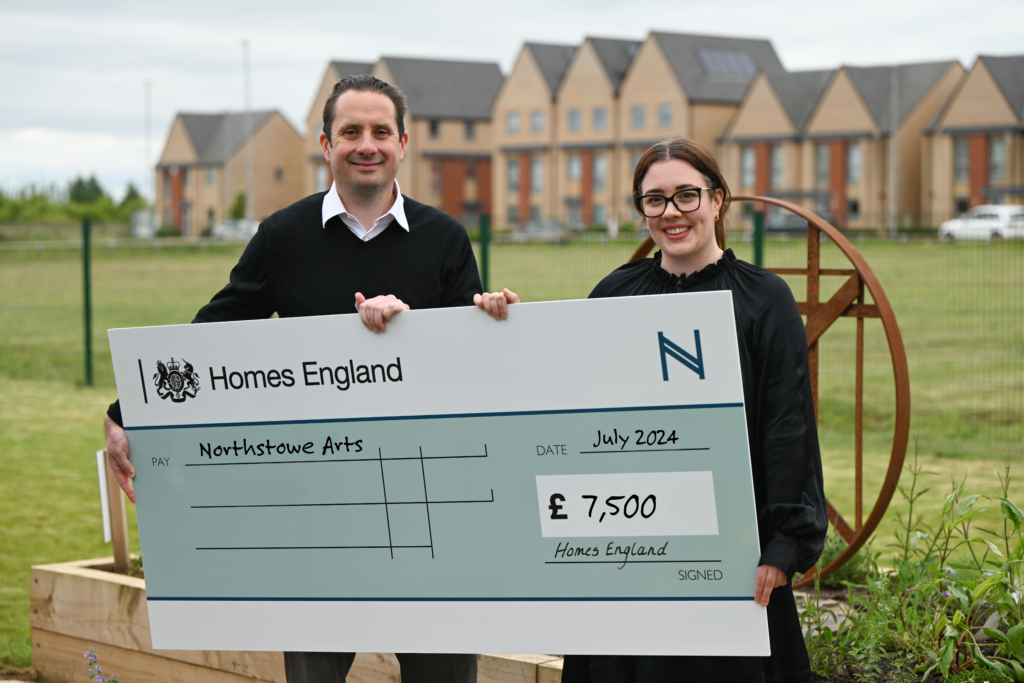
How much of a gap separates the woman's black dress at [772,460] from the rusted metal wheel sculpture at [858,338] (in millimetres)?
1377

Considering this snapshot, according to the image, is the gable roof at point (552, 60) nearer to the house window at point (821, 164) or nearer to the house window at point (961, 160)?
the house window at point (821, 164)

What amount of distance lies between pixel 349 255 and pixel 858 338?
97.7 inches

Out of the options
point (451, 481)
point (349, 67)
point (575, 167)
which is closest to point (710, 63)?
point (575, 167)

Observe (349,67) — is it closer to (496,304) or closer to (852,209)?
(852,209)

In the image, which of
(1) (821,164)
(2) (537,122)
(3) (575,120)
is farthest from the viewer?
(2) (537,122)

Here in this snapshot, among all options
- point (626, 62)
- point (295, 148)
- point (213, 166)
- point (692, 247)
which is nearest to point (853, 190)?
point (626, 62)

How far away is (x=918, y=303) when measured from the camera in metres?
17.7

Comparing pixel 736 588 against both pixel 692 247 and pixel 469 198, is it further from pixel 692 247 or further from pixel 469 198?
pixel 469 198

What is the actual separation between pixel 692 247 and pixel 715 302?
0.66ft

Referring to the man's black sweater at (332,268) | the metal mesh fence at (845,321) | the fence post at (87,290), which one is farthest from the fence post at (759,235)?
the fence post at (87,290)

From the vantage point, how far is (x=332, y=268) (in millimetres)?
3473

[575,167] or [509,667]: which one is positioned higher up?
[575,167]

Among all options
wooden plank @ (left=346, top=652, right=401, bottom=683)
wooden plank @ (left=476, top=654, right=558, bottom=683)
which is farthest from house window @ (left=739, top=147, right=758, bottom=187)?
wooden plank @ (left=476, top=654, right=558, bottom=683)

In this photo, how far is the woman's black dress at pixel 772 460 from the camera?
2.82 metres
